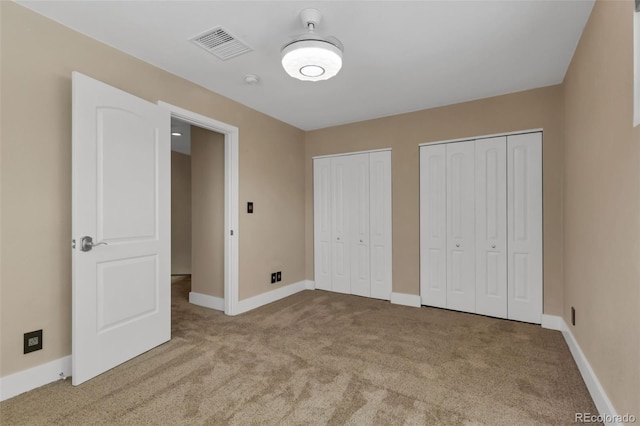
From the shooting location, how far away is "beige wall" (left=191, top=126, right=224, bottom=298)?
12.6 feet

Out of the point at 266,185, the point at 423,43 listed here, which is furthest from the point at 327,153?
the point at 423,43

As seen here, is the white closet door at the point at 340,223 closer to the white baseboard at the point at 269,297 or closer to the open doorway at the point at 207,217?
Result: the white baseboard at the point at 269,297

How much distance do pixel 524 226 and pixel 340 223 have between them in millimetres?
2202

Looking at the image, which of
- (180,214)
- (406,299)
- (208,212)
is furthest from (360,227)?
(180,214)

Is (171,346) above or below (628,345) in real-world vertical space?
below

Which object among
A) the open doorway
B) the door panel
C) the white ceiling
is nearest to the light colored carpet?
the open doorway

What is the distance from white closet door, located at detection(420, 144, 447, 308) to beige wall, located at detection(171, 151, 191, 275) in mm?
4307

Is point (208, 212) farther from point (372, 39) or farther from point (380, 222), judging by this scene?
point (372, 39)

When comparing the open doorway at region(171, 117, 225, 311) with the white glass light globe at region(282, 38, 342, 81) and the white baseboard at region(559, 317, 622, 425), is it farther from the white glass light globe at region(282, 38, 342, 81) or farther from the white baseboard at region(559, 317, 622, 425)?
the white baseboard at region(559, 317, 622, 425)

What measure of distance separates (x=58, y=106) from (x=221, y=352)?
2151 millimetres

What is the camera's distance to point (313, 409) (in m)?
1.80

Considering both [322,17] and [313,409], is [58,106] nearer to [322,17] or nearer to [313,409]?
[322,17]

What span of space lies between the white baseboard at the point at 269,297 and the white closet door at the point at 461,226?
2.03 m

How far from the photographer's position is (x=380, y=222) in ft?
13.5
